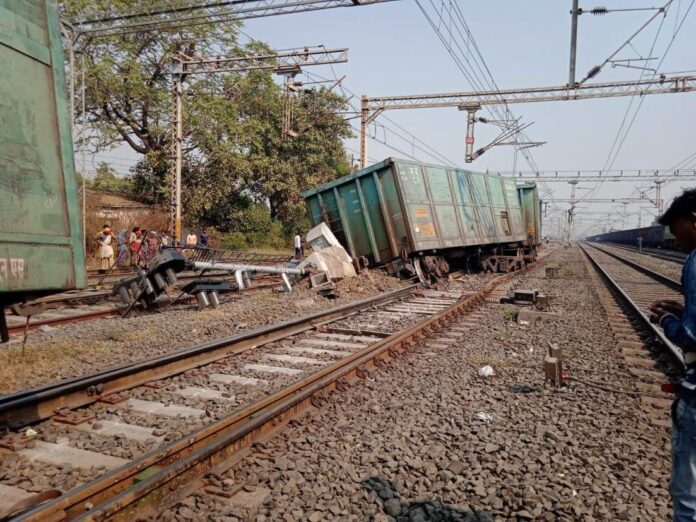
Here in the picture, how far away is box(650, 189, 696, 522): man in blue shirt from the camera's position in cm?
194

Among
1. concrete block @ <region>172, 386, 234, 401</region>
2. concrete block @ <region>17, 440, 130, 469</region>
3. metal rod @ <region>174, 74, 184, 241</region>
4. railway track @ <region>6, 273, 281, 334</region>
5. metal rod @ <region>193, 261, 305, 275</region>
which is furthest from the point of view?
metal rod @ <region>174, 74, 184, 241</region>

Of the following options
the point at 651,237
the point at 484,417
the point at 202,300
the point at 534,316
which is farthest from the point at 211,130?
the point at 651,237

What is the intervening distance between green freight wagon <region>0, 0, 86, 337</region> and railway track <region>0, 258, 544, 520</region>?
1.24 metres

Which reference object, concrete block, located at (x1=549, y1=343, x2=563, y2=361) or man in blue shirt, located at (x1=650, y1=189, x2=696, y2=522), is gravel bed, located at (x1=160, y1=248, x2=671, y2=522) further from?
man in blue shirt, located at (x1=650, y1=189, x2=696, y2=522)

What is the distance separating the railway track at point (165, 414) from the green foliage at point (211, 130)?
2198 cm

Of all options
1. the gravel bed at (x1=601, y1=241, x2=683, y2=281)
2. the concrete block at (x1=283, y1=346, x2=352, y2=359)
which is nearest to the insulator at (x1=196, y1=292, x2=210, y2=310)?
the concrete block at (x1=283, y1=346, x2=352, y2=359)

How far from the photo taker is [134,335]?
7.10 m

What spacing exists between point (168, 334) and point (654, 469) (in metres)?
6.14

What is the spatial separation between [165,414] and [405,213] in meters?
9.10

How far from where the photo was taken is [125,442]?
11.7 ft

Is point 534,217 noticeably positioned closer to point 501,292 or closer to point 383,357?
point 501,292

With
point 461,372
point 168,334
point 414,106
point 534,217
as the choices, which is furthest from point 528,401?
point 414,106

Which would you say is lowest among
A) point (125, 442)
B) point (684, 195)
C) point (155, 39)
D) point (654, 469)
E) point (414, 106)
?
point (654, 469)

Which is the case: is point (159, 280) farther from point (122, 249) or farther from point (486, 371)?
point (122, 249)
